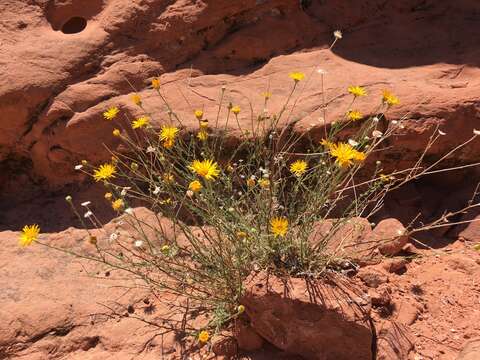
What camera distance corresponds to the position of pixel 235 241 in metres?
2.38

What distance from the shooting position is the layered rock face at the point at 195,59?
3.61 metres

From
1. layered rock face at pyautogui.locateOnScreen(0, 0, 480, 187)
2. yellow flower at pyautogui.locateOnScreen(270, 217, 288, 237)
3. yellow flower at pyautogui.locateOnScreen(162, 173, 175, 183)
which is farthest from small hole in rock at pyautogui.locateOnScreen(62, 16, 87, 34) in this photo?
yellow flower at pyautogui.locateOnScreen(270, 217, 288, 237)

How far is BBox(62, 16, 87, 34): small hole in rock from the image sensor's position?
13.8ft

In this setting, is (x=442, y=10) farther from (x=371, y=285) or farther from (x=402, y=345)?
(x=402, y=345)

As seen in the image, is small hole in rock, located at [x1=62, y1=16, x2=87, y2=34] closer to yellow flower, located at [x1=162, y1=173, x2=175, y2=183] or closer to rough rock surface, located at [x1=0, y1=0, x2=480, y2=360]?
rough rock surface, located at [x1=0, y1=0, x2=480, y2=360]

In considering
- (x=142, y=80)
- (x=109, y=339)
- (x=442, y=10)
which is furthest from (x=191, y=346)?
(x=442, y=10)

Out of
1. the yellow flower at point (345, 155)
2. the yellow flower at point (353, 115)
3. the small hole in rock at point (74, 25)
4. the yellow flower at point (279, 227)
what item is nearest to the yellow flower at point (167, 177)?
the yellow flower at point (279, 227)

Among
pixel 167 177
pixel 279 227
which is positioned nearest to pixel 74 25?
pixel 167 177

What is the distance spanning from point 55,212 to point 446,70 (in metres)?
3.21

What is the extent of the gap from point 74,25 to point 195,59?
3.82 feet

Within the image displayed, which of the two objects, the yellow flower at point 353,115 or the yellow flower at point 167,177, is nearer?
the yellow flower at point 167,177

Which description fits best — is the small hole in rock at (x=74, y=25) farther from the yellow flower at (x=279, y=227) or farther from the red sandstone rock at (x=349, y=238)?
the yellow flower at (x=279, y=227)

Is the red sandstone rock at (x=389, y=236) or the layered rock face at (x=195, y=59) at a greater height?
the layered rock face at (x=195, y=59)

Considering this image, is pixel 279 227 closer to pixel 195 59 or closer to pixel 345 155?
pixel 345 155
